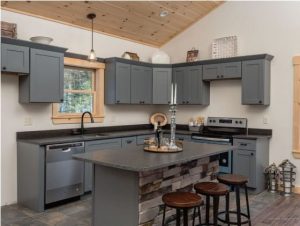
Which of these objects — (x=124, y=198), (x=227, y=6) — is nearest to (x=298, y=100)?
(x=227, y=6)

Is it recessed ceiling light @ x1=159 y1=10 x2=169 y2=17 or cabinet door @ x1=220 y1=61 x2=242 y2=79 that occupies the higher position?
recessed ceiling light @ x1=159 y1=10 x2=169 y2=17

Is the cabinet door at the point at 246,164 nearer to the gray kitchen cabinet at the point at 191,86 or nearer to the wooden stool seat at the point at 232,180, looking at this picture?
the gray kitchen cabinet at the point at 191,86

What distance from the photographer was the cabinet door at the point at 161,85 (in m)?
5.82

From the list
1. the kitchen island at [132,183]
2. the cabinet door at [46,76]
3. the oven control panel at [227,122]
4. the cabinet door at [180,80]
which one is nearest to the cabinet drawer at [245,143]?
the oven control panel at [227,122]

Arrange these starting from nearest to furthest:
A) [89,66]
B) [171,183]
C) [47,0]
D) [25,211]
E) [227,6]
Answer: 1. [171,183]
2. [25,211]
3. [47,0]
4. [89,66]
5. [227,6]

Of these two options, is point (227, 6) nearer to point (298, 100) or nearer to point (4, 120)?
point (298, 100)

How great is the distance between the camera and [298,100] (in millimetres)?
4633

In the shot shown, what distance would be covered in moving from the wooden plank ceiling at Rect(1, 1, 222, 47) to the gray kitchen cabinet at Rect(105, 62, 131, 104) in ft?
2.29

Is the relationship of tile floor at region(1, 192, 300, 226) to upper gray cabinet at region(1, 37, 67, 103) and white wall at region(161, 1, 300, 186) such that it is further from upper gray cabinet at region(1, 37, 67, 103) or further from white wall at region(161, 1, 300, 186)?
upper gray cabinet at region(1, 37, 67, 103)

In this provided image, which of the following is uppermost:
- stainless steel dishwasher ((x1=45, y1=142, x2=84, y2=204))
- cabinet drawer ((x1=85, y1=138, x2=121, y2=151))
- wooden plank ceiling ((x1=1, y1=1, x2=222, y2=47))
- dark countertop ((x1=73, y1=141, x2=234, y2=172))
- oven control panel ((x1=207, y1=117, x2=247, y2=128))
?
wooden plank ceiling ((x1=1, y1=1, x2=222, y2=47))

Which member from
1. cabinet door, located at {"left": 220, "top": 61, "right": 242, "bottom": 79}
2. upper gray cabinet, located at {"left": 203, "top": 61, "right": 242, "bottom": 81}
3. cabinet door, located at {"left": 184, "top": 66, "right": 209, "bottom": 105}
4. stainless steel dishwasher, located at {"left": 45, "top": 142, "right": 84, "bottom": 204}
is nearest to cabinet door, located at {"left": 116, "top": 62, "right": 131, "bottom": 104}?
cabinet door, located at {"left": 184, "top": 66, "right": 209, "bottom": 105}

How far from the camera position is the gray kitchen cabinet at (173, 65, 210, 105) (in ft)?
18.1

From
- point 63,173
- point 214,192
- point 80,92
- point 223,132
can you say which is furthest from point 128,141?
point 214,192

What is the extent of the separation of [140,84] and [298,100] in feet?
8.91
